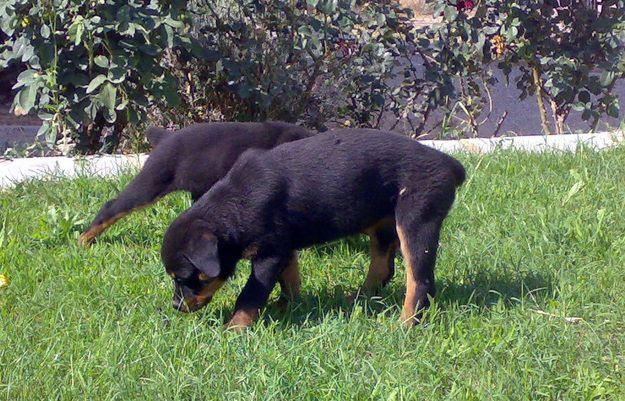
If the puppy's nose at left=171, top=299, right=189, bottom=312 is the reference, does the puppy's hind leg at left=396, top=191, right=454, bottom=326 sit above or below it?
above

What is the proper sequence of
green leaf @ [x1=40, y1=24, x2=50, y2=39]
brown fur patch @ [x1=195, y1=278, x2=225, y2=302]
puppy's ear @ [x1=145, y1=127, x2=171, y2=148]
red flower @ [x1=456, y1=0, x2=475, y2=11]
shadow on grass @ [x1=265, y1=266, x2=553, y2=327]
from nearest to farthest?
brown fur patch @ [x1=195, y1=278, x2=225, y2=302] < shadow on grass @ [x1=265, y1=266, x2=553, y2=327] < puppy's ear @ [x1=145, y1=127, x2=171, y2=148] < green leaf @ [x1=40, y1=24, x2=50, y2=39] < red flower @ [x1=456, y1=0, x2=475, y2=11]

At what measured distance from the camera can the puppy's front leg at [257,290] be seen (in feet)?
15.3

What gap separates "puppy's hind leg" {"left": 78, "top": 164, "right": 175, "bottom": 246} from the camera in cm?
591

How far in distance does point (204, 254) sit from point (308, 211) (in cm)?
56

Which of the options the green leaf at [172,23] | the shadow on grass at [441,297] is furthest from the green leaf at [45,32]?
the shadow on grass at [441,297]

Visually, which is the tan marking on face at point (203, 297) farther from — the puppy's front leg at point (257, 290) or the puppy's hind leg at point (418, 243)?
the puppy's hind leg at point (418, 243)

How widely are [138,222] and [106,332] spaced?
1883 millimetres

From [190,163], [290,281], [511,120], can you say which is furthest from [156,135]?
[511,120]

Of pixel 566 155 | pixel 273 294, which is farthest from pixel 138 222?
pixel 566 155

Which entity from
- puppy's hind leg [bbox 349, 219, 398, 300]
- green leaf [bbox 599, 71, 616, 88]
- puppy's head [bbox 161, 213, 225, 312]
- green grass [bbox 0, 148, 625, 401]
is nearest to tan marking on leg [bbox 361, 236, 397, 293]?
puppy's hind leg [bbox 349, 219, 398, 300]

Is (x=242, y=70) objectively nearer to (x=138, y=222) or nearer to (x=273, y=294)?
(x=138, y=222)

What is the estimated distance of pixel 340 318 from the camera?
4676 mm

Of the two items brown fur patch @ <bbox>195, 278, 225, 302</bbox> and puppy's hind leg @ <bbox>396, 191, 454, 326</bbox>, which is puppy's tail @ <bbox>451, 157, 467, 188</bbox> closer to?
puppy's hind leg @ <bbox>396, 191, 454, 326</bbox>

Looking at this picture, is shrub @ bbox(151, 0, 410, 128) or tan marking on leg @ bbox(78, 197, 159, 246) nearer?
tan marking on leg @ bbox(78, 197, 159, 246)
